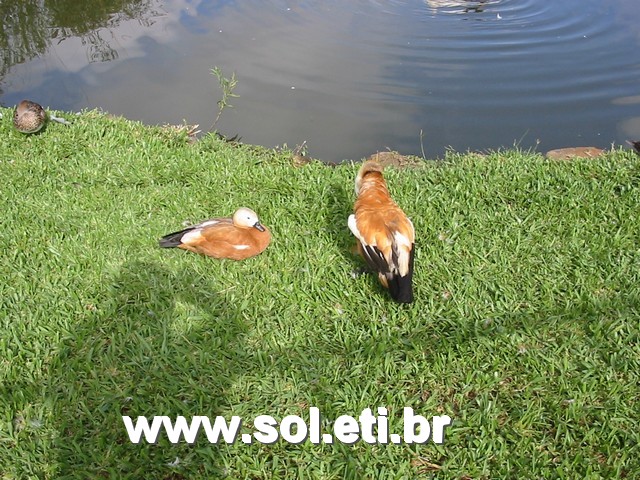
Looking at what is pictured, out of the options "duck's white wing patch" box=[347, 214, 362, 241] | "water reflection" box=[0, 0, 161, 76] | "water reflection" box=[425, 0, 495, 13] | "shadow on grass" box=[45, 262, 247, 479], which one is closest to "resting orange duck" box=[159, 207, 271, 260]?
"shadow on grass" box=[45, 262, 247, 479]

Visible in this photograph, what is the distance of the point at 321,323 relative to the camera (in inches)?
143

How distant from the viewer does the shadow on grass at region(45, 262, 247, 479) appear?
9.47 feet

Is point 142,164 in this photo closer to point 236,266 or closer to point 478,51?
point 236,266

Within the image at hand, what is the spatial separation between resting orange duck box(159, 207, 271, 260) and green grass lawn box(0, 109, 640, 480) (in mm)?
106

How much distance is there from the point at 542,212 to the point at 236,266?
2.46 meters

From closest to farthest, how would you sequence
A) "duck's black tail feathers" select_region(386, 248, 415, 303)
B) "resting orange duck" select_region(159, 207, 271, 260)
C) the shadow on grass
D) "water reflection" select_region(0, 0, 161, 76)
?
the shadow on grass, "duck's black tail feathers" select_region(386, 248, 415, 303), "resting orange duck" select_region(159, 207, 271, 260), "water reflection" select_region(0, 0, 161, 76)

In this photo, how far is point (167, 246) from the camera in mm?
4047

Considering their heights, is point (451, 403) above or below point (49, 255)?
below

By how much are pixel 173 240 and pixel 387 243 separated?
5.07ft

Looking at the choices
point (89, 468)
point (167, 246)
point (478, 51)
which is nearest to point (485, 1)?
point (478, 51)

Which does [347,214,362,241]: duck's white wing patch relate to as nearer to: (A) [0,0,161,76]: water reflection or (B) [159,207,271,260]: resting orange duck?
(B) [159,207,271,260]: resting orange duck

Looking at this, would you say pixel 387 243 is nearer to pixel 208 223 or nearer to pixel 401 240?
pixel 401 240

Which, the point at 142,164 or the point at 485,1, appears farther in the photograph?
the point at 485,1

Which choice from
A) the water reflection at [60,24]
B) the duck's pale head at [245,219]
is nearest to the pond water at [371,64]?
the water reflection at [60,24]
